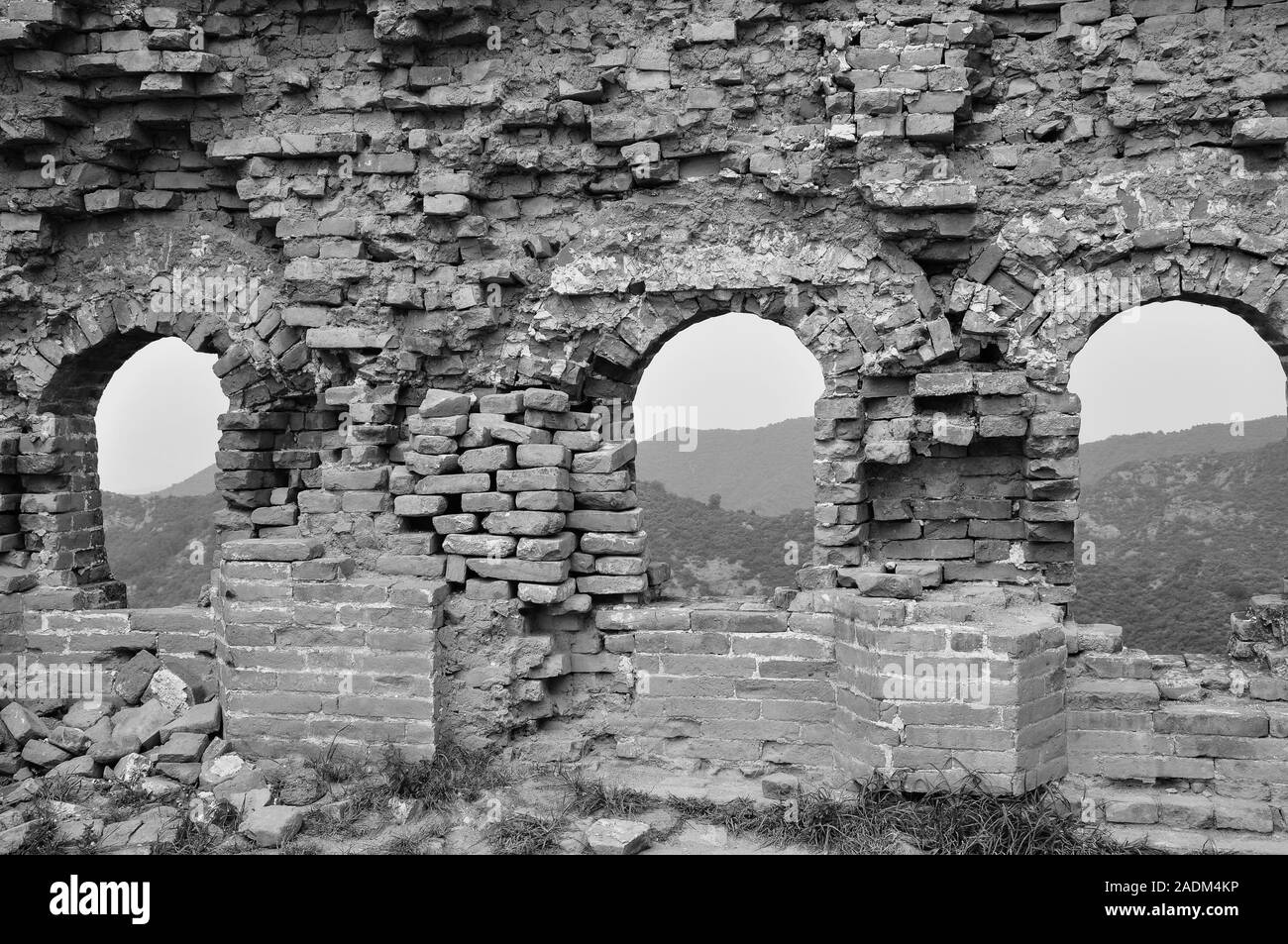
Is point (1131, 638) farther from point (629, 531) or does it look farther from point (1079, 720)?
point (629, 531)

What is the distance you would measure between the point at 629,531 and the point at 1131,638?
4.52 meters

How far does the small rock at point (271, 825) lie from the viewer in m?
4.64

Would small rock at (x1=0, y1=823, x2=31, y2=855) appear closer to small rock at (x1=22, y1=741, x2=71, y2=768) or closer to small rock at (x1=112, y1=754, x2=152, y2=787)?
small rock at (x1=112, y1=754, x2=152, y2=787)

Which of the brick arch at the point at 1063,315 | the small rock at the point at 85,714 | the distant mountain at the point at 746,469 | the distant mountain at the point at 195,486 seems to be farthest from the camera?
the distant mountain at the point at 195,486

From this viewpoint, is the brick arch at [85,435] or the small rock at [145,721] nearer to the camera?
the small rock at [145,721]

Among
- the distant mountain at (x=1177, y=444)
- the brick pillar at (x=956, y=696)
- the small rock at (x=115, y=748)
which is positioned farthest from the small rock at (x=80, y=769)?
the distant mountain at (x=1177, y=444)

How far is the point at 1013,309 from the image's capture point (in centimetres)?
531

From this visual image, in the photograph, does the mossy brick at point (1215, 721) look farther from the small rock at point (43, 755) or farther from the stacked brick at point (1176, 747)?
the small rock at point (43, 755)

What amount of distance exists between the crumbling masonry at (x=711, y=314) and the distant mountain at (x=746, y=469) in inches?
209

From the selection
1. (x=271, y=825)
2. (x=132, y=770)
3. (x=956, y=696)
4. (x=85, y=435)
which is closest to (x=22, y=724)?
(x=132, y=770)

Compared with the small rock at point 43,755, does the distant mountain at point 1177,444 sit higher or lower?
higher

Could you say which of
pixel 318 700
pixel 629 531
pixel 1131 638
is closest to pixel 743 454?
pixel 1131 638

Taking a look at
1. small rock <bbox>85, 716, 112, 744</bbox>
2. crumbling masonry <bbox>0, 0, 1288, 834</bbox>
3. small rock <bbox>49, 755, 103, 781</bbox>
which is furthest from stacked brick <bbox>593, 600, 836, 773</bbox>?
small rock <bbox>85, 716, 112, 744</bbox>

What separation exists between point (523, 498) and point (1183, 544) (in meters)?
6.83
